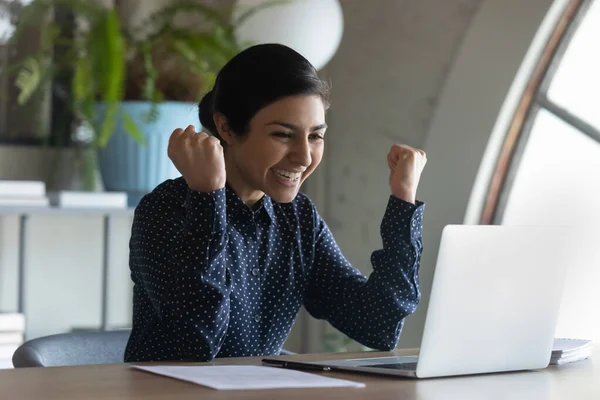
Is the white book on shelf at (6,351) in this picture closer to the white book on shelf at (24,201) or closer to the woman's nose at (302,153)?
the white book on shelf at (24,201)

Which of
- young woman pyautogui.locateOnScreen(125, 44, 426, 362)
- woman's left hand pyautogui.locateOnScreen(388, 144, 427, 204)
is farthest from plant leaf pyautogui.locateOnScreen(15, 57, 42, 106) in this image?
woman's left hand pyautogui.locateOnScreen(388, 144, 427, 204)

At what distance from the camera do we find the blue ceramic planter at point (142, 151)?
309 cm

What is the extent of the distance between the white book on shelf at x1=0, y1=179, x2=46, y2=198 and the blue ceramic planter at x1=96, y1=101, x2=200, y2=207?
0.27m

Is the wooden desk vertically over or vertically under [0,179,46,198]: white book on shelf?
under

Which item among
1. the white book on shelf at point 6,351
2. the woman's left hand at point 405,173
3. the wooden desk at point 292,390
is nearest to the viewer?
the wooden desk at point 292,390

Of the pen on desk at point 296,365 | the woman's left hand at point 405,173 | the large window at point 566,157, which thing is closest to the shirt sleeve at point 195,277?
the pen on desk at point 296,365

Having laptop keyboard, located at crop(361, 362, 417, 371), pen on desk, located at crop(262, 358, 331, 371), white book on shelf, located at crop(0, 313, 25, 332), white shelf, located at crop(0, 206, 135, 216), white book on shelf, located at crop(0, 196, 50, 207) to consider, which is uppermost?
white book on shelf, located at crop(0, 196, 50, 207)

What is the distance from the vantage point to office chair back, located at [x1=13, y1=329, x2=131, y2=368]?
1611 mm

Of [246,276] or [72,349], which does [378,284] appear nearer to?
[246,276]

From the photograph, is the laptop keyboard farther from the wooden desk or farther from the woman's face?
the woman's face

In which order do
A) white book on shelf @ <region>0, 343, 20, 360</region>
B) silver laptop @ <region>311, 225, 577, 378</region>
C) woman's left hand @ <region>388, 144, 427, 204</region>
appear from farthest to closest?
white book on shelf @ <region>0, 343, 20, 360</region>
woman's left hand @ <region>388, 144, 427, 204</region>
silver laptop @ <region>311, 225, 577, 378</region>

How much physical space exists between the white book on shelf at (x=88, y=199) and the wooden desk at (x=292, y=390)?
179cm

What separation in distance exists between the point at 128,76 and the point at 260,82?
1473 millimetres

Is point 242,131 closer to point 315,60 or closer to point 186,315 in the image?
point 186,315
